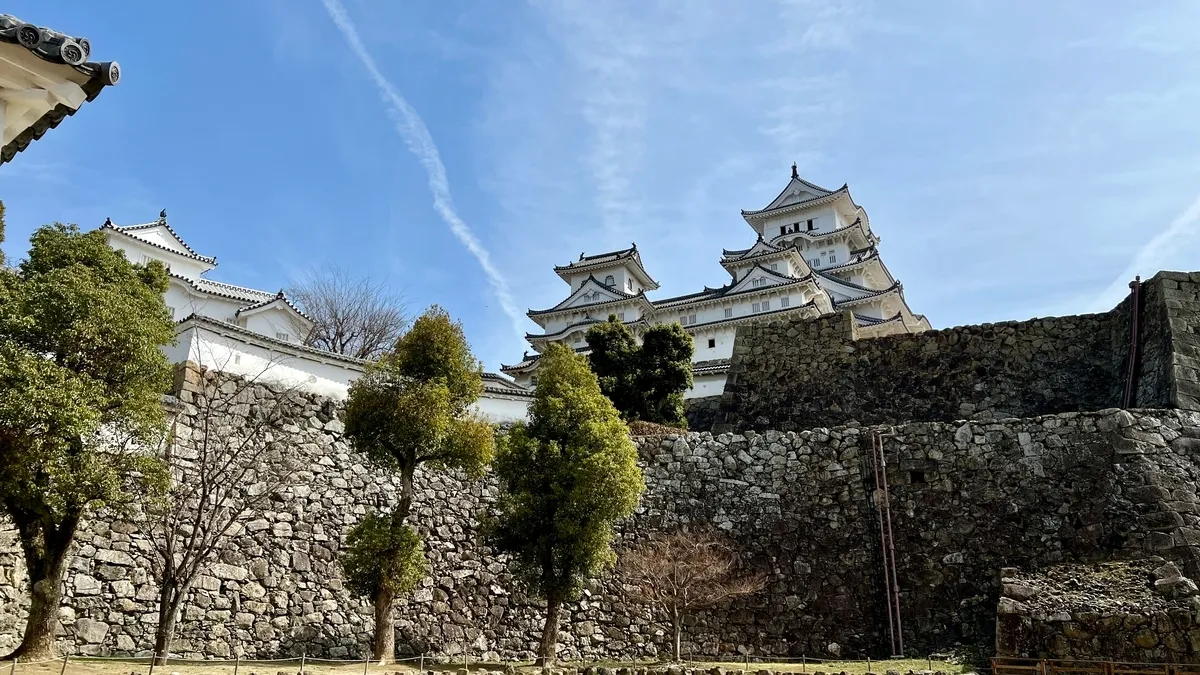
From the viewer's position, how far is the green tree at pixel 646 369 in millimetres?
21328

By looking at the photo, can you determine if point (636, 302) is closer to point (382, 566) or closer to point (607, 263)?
point (607, 263)

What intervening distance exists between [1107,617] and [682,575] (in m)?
5.37

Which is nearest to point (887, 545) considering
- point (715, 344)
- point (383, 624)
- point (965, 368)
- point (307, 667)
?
Answer: point (965, 368)

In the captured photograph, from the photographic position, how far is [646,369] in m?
21.8

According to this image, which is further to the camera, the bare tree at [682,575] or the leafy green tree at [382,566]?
the bare tree at [682,575]

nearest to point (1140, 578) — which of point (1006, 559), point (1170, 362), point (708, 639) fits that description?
point (1006, 559)

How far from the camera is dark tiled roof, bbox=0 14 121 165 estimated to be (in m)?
5.39

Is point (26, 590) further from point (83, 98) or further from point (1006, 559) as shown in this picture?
point (1006, 559)

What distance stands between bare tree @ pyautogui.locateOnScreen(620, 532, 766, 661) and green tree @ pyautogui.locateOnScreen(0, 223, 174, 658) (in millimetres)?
6800

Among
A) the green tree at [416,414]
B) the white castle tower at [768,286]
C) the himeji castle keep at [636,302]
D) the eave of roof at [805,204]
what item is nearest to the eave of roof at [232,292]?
the himeji castle keep at [636,302]

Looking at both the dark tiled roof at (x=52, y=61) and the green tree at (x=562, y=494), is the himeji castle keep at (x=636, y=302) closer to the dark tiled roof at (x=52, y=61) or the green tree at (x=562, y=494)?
the green tree at (x=562, y=494)

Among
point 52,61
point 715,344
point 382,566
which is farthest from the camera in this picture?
point 715,344

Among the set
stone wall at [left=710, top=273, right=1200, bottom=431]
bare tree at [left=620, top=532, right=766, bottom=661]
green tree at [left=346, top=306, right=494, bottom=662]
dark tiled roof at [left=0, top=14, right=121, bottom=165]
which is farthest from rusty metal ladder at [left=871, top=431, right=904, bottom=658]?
dark tiled roof at [left=0, top=14, right=121, bottom=165]

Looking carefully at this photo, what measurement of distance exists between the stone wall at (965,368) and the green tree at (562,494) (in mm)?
7197
